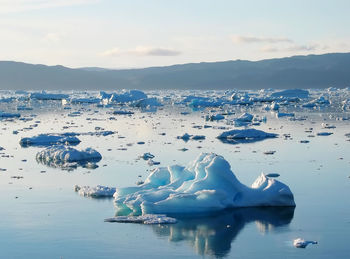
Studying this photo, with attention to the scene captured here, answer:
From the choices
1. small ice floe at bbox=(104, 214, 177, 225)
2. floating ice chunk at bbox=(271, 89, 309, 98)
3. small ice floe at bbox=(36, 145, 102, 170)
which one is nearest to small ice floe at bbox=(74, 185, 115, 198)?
small ice floe at bbox=(104, 214, 177, 225)

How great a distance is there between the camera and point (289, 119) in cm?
3073

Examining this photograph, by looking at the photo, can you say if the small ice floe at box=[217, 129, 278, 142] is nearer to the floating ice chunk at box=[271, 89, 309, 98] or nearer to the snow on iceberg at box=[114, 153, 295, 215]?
the snow on iceberg at box=[114, 153, 295, 215]

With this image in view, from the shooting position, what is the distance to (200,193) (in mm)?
10906

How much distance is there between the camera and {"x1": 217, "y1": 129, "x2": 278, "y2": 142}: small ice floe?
73.0ft

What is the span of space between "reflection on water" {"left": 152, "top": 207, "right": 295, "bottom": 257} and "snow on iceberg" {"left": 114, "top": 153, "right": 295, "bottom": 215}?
0.22 metres

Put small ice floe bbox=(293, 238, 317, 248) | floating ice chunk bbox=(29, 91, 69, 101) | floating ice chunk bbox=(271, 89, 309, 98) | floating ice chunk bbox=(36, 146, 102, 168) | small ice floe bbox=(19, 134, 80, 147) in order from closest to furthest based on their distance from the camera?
small ice floe bbox=(293, 238, 317, 248)
floating ice chunk bbox=(36, 146, 102, 168)
small ice floe bbox=(19, 134, 80, 147)
floating ice chunk bbox=(29, 91, 69, 101)
floating ice chunk bbox=(271, 89, 309, 98)

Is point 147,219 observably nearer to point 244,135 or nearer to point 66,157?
point 66,157

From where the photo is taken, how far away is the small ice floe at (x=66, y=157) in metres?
16.5

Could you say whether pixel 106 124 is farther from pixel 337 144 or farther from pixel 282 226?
pixel 282 226

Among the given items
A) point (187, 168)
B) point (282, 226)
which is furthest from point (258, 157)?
point (282, 226)

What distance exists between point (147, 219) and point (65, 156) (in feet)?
23.2

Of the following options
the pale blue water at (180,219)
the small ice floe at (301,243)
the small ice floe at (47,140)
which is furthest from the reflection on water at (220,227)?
the small ice floe at (47,140)

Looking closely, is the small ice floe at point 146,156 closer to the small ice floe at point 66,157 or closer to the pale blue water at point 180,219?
the pale blue water at point 180,219

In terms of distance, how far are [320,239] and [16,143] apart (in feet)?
45.6
